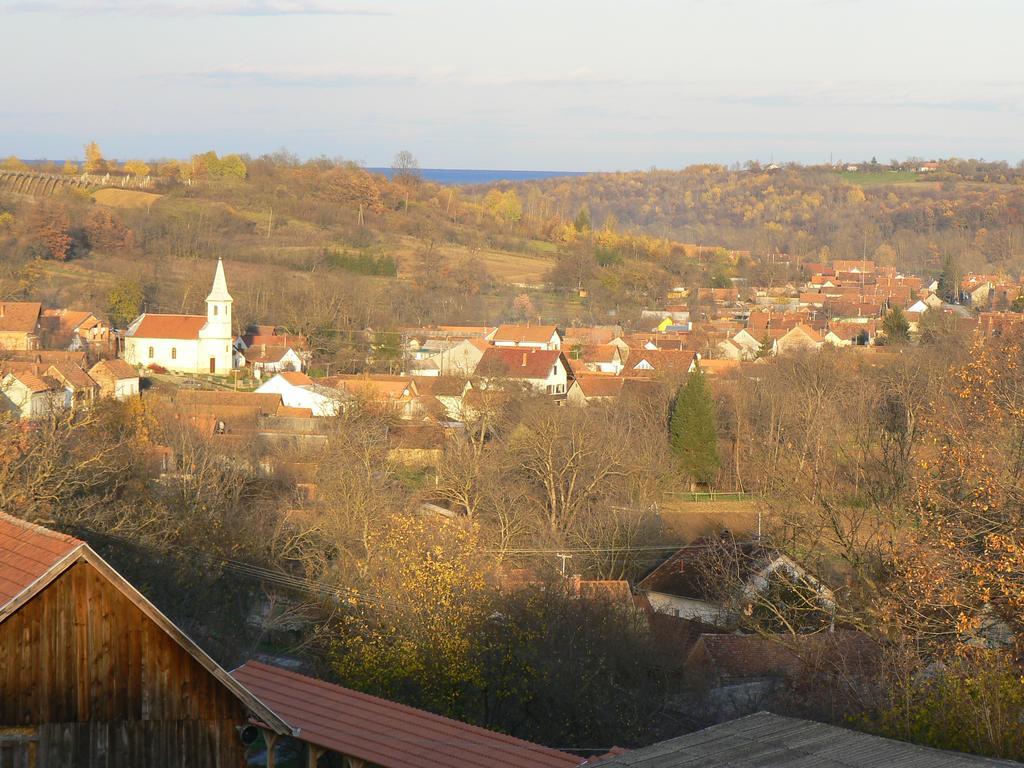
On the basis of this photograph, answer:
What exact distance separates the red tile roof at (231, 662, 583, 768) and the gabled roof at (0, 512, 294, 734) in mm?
1431

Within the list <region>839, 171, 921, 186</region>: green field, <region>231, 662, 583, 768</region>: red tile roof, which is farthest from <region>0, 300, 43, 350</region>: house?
<region>839, 171, 921, 186</region>: green field

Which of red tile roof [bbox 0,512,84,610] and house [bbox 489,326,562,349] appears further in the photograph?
house [bbox 489,326,562,349]

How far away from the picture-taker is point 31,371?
38.8 m

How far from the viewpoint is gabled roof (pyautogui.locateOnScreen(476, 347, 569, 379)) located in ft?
158

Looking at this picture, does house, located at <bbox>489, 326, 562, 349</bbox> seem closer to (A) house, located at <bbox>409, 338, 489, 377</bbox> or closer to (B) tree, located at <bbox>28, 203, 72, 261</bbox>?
(A) house, located at <bbox>409, 338, 489, 377</bbox>

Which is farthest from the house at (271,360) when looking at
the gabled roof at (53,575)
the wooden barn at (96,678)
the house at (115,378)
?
the wooden barn at (96,678)

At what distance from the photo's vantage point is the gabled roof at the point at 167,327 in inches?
2196

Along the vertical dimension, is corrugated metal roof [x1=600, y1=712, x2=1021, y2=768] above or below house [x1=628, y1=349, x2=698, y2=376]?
above

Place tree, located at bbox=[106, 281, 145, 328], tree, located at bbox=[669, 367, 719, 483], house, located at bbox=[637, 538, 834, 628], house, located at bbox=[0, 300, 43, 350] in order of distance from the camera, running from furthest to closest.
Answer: tree, located at bbox=[106, 281, 145, 328]
house, located at bbox=[0, 300, 43, 350]
tree, located at bbox=[669, 367, 719, 483]
house, located at bbox=[637, 538, 834, 628]

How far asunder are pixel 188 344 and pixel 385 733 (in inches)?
1859

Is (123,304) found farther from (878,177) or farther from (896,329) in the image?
(878,177)

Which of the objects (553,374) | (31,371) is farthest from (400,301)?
(31,371)

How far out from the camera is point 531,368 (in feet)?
162

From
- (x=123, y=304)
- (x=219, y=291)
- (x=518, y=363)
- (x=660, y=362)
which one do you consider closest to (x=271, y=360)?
(x=219, y=291)
